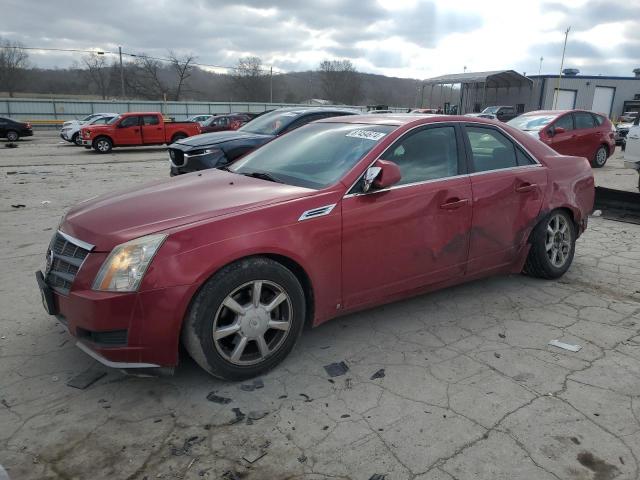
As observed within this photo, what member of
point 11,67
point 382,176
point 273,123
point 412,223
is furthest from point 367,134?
point 11,67

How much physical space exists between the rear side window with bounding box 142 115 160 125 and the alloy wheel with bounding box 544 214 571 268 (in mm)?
19559

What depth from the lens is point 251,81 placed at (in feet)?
275

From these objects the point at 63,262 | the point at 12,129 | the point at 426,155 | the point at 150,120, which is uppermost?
the point at 426,155

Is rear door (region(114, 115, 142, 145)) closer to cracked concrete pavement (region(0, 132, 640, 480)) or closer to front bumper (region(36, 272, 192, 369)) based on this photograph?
cracked concrete pavement (region(0, 132, 640, 480))

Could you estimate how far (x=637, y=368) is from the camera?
124 inches

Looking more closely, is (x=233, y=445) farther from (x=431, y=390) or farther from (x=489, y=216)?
(x=489, y=216)

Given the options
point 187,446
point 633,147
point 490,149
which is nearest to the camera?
point 187,446

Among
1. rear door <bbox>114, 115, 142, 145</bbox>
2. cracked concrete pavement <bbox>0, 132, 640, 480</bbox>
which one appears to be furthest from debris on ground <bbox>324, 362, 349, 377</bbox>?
rear door <bbox>114, 115, 142, 145</bbox>

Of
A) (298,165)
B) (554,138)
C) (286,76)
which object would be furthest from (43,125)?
(286,76)

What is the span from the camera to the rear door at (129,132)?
20.3m

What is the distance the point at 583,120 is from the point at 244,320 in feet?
41.2

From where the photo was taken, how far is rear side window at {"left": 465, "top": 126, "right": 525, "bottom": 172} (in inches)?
158

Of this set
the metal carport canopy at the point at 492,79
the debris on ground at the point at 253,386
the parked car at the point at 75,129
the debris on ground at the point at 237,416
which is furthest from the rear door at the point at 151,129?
the metal carport canopy at the point at 492,79

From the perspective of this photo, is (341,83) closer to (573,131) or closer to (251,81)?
(251,81)
